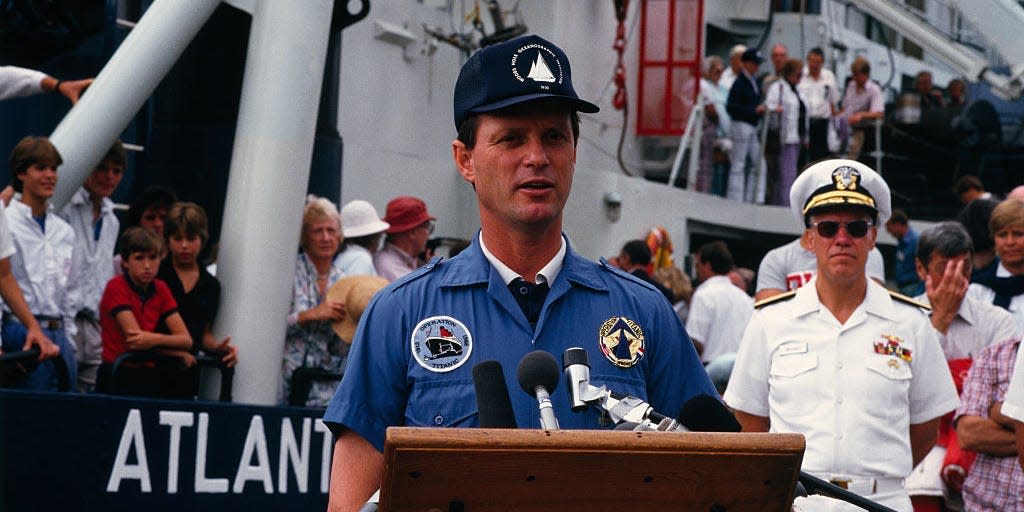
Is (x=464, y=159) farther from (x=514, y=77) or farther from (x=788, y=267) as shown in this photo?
(x=788, y=267)

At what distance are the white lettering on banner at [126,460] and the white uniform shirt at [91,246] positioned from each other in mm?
1479

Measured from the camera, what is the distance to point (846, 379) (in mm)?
5539

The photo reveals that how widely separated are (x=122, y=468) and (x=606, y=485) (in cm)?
442

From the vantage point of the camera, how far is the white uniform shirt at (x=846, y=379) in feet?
17.9

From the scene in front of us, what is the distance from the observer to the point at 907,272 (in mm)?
14875

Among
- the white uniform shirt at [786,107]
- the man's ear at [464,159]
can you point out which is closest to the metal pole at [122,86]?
the man's ear at [464,159]

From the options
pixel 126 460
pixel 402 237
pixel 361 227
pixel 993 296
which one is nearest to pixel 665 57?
pixel 402 237

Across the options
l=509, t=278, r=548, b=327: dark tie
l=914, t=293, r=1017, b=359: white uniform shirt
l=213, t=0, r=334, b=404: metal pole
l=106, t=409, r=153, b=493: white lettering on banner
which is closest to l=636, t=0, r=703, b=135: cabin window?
l=213, t=0, r=334, b=404: metal pole

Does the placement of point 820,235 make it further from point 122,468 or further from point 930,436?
point 122,468

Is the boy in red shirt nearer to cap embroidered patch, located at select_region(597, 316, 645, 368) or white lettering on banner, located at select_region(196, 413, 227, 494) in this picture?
white lettering on banner, located at select_region(196, 413, 227, 494)

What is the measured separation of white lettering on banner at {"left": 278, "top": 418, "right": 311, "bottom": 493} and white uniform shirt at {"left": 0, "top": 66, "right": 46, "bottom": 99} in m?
2.26

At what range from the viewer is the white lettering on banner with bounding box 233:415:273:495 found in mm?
7359

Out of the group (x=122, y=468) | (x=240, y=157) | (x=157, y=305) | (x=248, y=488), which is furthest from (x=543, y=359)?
Result: (x=240, y=157)

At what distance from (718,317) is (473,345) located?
28.9 ft
